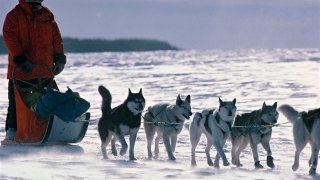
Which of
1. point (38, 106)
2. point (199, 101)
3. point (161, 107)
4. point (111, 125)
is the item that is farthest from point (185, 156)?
point (199, 101)

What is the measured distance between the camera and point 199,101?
58.1 ft

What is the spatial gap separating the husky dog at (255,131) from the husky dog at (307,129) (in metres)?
0.23

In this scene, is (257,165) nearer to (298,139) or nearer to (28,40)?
(298,139)

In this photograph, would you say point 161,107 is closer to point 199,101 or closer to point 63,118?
point 63,118

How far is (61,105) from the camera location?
783 centimetres

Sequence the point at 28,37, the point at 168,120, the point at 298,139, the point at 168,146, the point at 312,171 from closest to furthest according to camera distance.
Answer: the point at 312,171, the point at 298,139, the point at 28,37, the point at 168,146, the point at 168,120

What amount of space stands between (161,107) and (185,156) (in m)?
0.67

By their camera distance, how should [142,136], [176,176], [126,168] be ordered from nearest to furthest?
1. [176,176]
2. [126,168]
3. [142,136]

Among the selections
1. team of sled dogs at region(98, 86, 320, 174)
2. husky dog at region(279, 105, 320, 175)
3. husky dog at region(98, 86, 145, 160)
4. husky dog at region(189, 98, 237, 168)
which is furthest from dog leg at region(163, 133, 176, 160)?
husky dog at region(279, 105, 320, 175)

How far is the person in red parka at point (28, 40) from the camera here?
7852 mm

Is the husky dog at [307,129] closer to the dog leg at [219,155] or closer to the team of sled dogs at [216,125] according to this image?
the team of sled dogs at [216,125]

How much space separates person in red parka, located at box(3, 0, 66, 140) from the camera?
7.85 meters

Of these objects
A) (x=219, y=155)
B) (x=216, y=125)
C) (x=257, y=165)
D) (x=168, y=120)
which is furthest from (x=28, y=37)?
(x=257, y=165)

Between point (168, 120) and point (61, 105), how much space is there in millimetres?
1313
